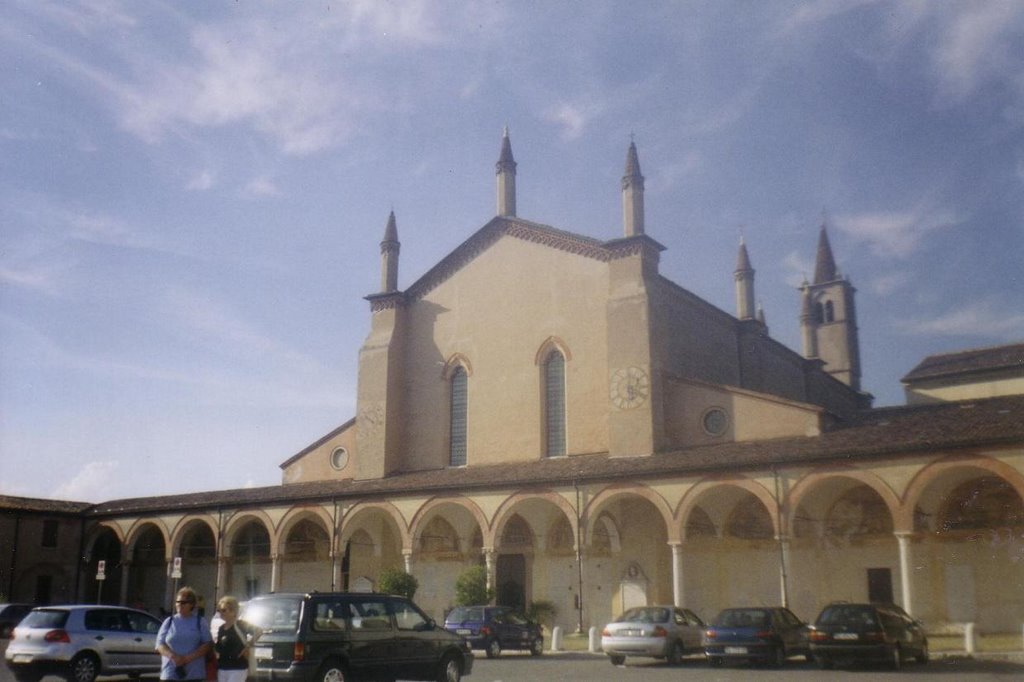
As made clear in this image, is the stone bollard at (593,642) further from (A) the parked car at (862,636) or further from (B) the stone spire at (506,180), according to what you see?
(B) the stone spire at (506,180)

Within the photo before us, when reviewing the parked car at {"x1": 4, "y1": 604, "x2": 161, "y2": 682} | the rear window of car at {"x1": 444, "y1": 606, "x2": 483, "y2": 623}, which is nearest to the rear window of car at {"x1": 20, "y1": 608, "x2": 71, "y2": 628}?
the parked car at {"x1": 4, "y1": 604, "x2": 161, "y2": 682}

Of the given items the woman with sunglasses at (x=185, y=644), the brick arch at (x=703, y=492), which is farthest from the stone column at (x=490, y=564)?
the woman with sunglasses at (x=185, y=644)

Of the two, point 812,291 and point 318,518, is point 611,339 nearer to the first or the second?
point 318,518

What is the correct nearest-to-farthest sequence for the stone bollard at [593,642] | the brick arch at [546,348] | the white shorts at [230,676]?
the white shorts at [230,676]
the stone bollard at [593,642]
the brick arch at [546,348]

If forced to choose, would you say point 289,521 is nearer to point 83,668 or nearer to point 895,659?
point 83,668

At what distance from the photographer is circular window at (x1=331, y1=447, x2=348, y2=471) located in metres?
35.5

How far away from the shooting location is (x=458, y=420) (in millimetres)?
33219

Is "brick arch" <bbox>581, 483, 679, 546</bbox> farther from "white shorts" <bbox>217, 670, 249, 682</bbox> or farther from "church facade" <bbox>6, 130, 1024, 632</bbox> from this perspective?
"white shorts" <bbox>217, 670, 249, 682</bbox>

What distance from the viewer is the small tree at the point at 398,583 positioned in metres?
27.8

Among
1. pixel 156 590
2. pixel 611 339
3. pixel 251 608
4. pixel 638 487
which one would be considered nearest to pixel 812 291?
pixel 611 339

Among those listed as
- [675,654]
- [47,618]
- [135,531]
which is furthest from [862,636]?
[135,531]

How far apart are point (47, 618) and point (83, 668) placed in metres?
1.03

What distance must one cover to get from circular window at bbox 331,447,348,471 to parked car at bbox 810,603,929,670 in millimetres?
21357

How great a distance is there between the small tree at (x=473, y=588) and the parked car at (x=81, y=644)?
11421mm
